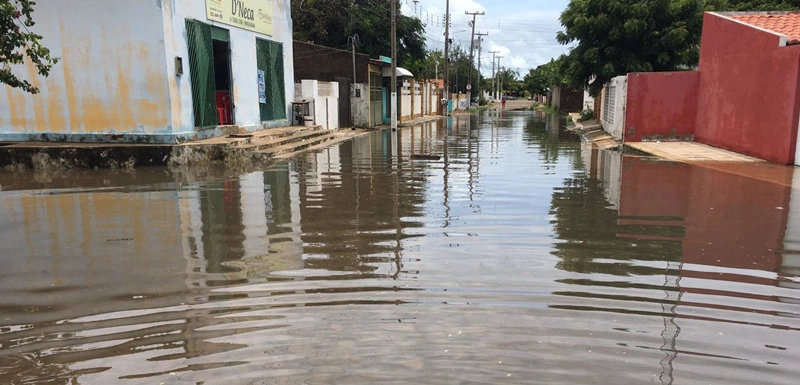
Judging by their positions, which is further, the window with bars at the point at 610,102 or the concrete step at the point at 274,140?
the window with bars at the point at 610,102

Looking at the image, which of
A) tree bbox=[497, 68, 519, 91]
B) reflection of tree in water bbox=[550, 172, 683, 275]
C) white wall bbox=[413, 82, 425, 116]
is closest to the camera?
reflection of tree in water bbox=[550, 172, 683, 275]

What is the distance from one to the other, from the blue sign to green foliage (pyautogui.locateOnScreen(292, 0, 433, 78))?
16965 millimetres

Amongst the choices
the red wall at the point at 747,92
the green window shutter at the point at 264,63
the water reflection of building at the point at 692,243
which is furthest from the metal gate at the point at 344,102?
the water reflection of building at the point at 692,243

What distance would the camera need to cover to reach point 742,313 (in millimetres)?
4465

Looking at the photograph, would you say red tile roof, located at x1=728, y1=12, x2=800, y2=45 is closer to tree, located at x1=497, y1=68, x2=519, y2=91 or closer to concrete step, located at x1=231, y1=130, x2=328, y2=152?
concrete step, located at x1=231, y1=130, x2=328, y2=152

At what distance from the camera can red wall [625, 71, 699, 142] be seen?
17.8 m

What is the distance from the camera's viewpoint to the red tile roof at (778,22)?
14.1 m

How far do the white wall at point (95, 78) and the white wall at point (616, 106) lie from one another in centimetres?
1393

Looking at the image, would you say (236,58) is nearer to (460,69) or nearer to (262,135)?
(262,135)

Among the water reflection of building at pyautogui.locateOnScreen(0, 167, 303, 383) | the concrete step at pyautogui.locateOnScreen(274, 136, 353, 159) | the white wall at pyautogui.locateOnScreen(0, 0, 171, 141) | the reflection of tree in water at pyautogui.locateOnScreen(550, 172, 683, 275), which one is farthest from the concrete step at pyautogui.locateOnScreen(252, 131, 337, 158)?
the reflection of tree in water at pyautogui.locateOnScreen(550, 172, 683, 275)

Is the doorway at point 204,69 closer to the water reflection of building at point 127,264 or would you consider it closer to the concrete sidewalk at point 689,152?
the water reflection of building at point 127,264

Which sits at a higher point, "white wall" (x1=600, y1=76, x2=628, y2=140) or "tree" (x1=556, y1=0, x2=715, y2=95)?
"tree" (x1=556, y1=0, x2=715, y2=95)

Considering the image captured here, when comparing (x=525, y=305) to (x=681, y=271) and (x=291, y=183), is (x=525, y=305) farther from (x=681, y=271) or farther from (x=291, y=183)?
(x=291, y=183)

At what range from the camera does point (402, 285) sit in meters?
5.13
